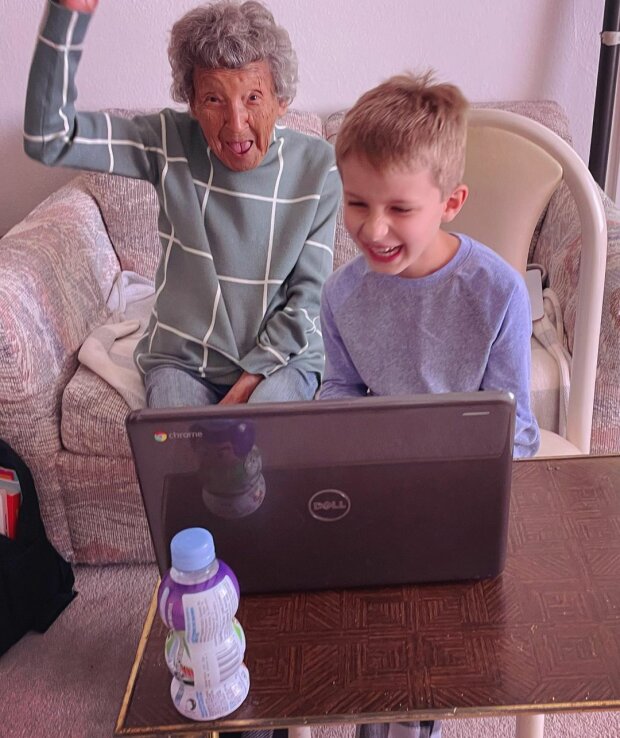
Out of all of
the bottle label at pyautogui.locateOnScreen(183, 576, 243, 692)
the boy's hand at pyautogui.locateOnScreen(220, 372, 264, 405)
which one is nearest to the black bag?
the boy's hand at pyautogui.locateOnScreen(220, 372, 264, 405)

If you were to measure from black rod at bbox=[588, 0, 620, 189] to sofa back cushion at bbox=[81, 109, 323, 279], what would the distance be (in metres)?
0.80

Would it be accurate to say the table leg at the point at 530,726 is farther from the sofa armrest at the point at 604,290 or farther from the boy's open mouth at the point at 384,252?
the sofa armrest at the point at 604,290

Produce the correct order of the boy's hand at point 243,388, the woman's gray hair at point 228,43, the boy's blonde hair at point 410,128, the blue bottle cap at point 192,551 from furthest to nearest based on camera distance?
1. the boy's hand at point 243,388
2. the woman's gray hair at point 228,43
3. the boy's blonde hair at point 410,128
4. the blue bottle cap at point 192,551

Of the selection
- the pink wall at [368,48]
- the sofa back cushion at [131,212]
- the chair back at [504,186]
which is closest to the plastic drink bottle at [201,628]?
the chair back at [504,186]

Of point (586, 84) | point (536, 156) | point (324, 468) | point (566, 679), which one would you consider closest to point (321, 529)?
point (324, 468)

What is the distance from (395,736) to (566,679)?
0.33m

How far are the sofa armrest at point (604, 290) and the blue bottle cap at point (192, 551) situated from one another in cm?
112

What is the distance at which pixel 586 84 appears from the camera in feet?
7.54

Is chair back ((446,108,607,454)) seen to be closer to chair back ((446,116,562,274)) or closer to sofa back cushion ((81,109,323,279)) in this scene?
chair back ((446,116,562,274))

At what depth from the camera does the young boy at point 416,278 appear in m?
0.93

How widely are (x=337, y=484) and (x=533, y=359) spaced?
1074 mm

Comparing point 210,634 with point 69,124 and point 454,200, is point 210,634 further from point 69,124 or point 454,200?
point 69,124

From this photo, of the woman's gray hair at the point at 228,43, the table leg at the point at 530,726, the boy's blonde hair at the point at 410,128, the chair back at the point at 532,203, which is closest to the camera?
the boy's blonde hair at the point at 410,128

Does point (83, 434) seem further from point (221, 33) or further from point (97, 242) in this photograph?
point (221, 33)
